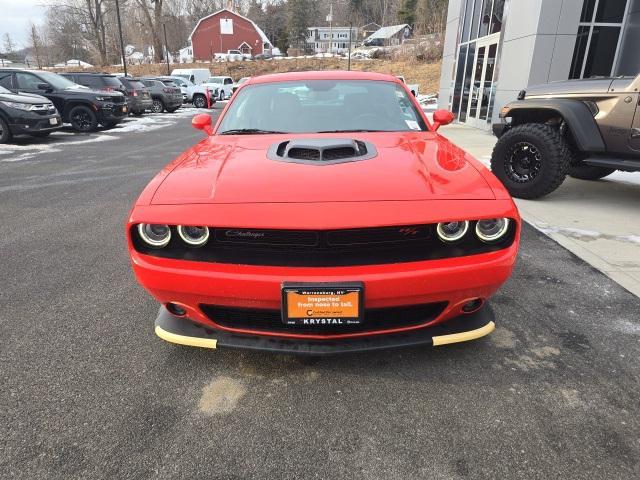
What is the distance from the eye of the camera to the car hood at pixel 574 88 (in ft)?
15.6

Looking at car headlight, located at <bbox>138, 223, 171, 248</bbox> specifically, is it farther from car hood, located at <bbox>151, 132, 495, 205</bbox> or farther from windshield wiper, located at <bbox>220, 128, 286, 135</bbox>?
windshield wiper, located at <bbox>220, 128, 286, 135</bbox>

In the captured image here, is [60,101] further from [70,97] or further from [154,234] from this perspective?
[154,234]

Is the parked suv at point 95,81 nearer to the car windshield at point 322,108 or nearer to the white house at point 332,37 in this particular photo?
the car windshield at point 322,108

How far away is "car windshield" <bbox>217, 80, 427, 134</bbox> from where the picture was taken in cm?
306

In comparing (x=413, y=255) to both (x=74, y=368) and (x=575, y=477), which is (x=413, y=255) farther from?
(x=74, y=368)

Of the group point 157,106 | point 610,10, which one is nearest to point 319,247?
point 610,10

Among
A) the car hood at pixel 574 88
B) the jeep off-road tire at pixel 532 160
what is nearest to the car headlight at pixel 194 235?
the jeep off-road tire at pixel 532 160

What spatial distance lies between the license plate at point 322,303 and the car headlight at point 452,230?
18.3 inches

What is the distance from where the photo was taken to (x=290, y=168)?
7.28 ft

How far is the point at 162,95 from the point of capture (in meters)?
20.4

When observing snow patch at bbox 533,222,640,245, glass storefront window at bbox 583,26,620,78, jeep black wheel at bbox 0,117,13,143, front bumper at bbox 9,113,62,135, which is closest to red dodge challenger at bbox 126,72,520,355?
snow patch at bbox 533,222,640,245

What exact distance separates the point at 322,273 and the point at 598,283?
243 cm

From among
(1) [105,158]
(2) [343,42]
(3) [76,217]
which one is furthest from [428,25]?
(2) [343,42]

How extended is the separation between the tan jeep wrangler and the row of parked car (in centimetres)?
527
